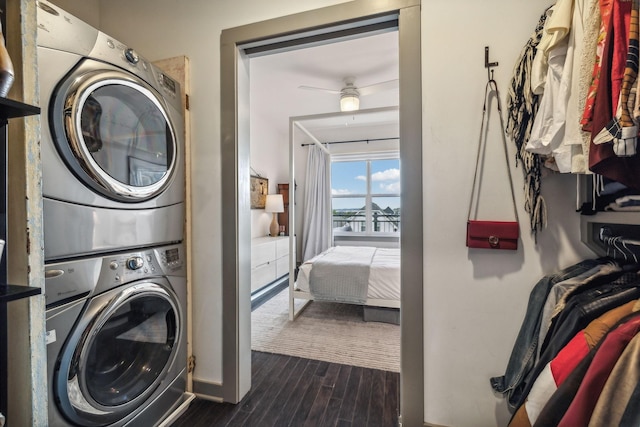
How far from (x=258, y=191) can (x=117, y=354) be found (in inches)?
129

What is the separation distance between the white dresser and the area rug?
39 cm

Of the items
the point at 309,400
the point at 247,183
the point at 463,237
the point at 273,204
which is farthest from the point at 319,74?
the point at 309,400

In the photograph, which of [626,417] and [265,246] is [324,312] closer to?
[265,246]

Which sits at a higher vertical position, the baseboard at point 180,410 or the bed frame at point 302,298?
the bed frame at point 302,298

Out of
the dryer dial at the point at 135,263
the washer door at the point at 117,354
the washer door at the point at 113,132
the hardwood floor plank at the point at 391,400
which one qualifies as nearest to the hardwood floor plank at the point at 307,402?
the hardwood floor plank at the point at 391,400

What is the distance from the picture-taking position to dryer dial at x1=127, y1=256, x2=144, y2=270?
1.19 meters

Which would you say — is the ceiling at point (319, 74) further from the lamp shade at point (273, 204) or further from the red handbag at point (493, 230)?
the lamp shade at point (273, 204)

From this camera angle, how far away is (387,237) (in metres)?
5.00

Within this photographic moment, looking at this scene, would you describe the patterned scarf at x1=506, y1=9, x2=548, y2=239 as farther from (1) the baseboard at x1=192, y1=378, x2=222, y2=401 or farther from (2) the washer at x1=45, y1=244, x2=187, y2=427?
(1) the baseboard at x1=192, y1=378, x2=222, y2=401

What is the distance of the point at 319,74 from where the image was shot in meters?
3.02

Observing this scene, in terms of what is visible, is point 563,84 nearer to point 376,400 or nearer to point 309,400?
point 376,400

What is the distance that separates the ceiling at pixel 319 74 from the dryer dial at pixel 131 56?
4.08 feet

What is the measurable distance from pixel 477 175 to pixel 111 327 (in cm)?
176

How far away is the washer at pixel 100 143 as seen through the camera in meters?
0.94
